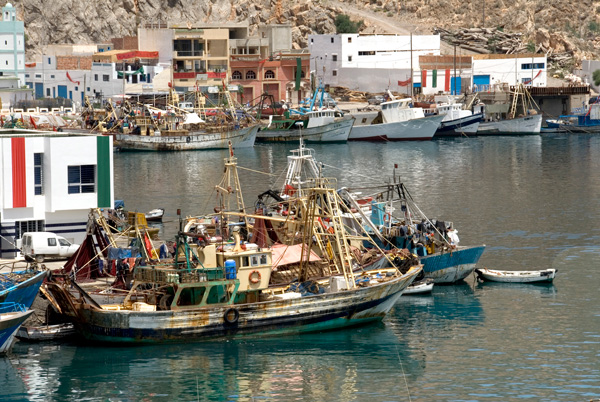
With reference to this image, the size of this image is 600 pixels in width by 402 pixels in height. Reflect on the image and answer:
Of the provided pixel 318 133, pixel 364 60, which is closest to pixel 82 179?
pixel 318 133

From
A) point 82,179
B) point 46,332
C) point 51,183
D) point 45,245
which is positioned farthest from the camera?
point 82,179

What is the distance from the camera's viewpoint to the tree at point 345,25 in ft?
454

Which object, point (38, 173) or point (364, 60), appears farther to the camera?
point (364, 60)

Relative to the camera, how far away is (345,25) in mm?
138625

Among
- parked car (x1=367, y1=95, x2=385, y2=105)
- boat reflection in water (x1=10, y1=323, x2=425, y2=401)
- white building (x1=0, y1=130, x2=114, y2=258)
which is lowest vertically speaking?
boat reflection in water (x1=10, y1=323, x2=425, y2=401)

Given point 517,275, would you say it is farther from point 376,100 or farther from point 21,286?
point 376,100

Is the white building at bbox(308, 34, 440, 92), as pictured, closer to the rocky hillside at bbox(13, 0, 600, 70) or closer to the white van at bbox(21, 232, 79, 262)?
the rocky hillside at bbox(13, 0, 600, 70)

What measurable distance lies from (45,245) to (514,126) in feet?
244

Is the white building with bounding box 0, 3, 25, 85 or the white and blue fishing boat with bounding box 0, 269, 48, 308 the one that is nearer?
the white and blue fishing boat with bounding box 0, 269, 48, 308

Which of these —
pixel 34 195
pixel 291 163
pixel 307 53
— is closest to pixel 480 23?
pixel 307 53

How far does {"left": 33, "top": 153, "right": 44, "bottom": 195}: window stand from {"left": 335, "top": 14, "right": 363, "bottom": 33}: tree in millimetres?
96029

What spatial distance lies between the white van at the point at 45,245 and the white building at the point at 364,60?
276 ft

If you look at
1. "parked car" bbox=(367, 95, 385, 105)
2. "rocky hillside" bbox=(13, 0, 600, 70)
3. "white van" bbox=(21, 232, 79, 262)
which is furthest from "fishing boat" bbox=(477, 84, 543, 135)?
"white van" bbox=(21, 232, 79, 262)

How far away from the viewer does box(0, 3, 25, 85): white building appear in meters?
120
